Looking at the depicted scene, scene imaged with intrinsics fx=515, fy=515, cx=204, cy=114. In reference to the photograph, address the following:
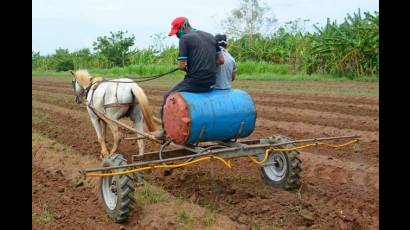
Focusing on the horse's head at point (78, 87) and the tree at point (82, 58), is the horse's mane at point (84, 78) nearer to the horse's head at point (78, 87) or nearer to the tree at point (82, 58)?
the horse's head at point (78, 87)

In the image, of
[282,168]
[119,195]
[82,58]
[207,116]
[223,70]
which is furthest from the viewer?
[82,58]

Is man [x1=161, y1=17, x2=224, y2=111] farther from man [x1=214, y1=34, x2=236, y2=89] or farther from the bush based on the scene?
the bush

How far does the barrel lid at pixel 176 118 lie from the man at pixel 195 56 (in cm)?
26

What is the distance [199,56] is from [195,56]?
0.17 ft

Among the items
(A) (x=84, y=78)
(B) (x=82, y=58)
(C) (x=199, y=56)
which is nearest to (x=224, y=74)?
(C) (x=199, y=56)

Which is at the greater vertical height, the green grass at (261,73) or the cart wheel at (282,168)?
the green grass at (261,73)

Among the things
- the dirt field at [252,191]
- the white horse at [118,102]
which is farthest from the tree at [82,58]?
the white horse at [118,102]

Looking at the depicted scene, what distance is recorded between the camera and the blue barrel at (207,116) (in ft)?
18.9

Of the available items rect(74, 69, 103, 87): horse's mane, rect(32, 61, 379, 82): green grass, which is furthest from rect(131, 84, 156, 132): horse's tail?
rect(32, 61, 379, 82): green grass

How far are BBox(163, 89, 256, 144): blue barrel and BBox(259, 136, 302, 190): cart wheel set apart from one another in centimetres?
51

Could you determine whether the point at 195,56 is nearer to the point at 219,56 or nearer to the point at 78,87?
the point at 219,56

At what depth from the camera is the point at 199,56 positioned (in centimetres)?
592
